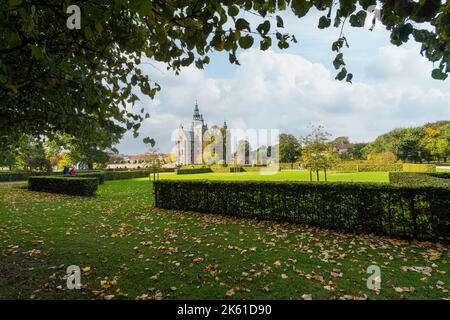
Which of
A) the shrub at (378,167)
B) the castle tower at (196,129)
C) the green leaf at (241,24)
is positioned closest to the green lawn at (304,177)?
the shrub at (378,167)

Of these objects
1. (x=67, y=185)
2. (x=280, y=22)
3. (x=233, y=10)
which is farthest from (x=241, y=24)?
(x=67, y=185)

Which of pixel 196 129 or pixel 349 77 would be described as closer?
pixel 349 77

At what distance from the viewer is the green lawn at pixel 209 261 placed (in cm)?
427

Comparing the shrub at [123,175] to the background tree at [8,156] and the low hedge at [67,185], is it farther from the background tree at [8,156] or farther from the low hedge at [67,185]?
the low hedge at [67,185]

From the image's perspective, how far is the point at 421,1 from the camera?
206 cm

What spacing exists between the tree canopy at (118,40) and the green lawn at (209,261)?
9.01ft

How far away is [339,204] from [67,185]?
1814cm

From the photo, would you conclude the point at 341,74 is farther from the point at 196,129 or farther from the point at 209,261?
the point at 196,129

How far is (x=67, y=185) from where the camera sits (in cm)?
1895

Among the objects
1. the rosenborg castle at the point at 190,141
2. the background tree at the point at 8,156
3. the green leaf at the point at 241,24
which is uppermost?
the rosenborg castle at the point at 190,141

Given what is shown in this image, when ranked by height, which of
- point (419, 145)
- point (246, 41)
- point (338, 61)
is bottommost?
→ point (338, 61)
